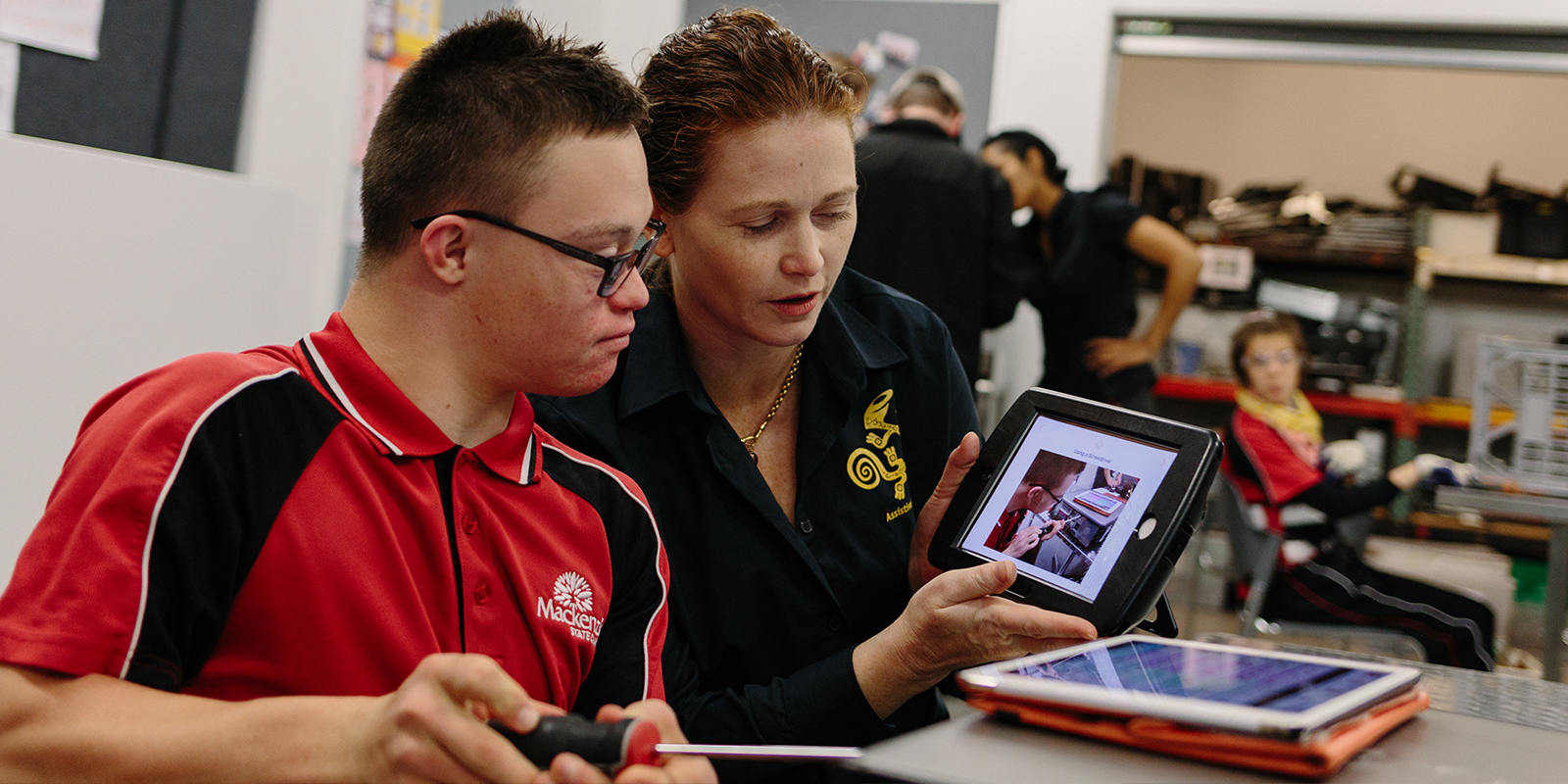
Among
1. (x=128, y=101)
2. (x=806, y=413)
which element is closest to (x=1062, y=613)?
(x=806, y=413)

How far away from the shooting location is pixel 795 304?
1179 millimetres

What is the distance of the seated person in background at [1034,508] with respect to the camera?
983mm

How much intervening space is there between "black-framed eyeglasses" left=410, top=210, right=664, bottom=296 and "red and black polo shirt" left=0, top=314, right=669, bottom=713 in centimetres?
13

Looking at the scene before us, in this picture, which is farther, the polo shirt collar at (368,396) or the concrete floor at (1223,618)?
the concrete floor at (1223,618)

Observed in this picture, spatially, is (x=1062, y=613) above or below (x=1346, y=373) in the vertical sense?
below

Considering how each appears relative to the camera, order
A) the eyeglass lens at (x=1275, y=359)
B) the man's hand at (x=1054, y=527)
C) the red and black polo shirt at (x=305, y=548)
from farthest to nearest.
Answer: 1. the eyeglass lens at (x=1275, y=359)
2. the man's hand at (x=1054, y=527)
3. the red and black polo shirt at (x=305, y=548)

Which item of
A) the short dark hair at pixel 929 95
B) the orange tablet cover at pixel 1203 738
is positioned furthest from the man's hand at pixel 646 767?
the short dark hair at pixel 929 95

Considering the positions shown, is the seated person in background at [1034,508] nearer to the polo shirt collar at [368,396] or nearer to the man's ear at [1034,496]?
the man's ear at [1034,496]

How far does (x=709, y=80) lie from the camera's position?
1158 mm

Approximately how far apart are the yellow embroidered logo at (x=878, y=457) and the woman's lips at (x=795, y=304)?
0.57ft

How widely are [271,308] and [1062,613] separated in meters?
1.42

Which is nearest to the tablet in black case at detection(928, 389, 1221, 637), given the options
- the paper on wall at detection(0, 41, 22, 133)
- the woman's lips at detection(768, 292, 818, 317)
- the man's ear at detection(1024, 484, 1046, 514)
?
the man's ear at detection(1024, 484, 1046, 514)

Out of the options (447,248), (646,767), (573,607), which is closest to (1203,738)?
(646,767)

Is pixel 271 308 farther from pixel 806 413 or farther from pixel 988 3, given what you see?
pixel 988 3
